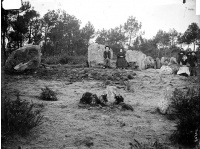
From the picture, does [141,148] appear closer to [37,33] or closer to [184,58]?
[184,58]

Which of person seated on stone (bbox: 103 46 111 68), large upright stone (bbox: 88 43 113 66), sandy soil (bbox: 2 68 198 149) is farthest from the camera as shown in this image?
large upright stone (bbox: 88 43 113 66)

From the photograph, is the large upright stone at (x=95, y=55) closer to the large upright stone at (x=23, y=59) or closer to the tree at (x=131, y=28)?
the large upright stone at (x=23, y=59)

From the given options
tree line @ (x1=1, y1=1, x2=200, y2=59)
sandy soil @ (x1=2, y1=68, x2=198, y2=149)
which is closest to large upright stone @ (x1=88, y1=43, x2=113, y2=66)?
tree line @ (x1=1, y1=1, x2=200, y2=59)

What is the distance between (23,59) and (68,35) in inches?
677

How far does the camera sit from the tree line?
43.4 feet

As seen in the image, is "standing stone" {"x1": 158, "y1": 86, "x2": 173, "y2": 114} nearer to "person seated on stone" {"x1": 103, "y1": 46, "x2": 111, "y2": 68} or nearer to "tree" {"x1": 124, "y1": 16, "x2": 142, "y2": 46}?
"person seated on stone" {"x1": 103, "y1": 46, "x2": 111, "y2": 68}

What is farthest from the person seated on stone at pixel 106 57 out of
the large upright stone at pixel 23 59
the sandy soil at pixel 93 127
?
the sandy soil at pixel 93 127

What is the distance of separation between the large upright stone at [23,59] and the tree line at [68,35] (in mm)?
3351

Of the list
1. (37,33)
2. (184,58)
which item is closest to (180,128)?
(184,58)

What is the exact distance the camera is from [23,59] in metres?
7.81

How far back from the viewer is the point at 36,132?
2.68m

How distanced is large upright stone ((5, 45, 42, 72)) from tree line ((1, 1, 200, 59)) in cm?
335

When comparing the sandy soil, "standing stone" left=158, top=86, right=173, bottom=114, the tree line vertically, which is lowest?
the sandy soil

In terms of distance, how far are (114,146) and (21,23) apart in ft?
38.9
